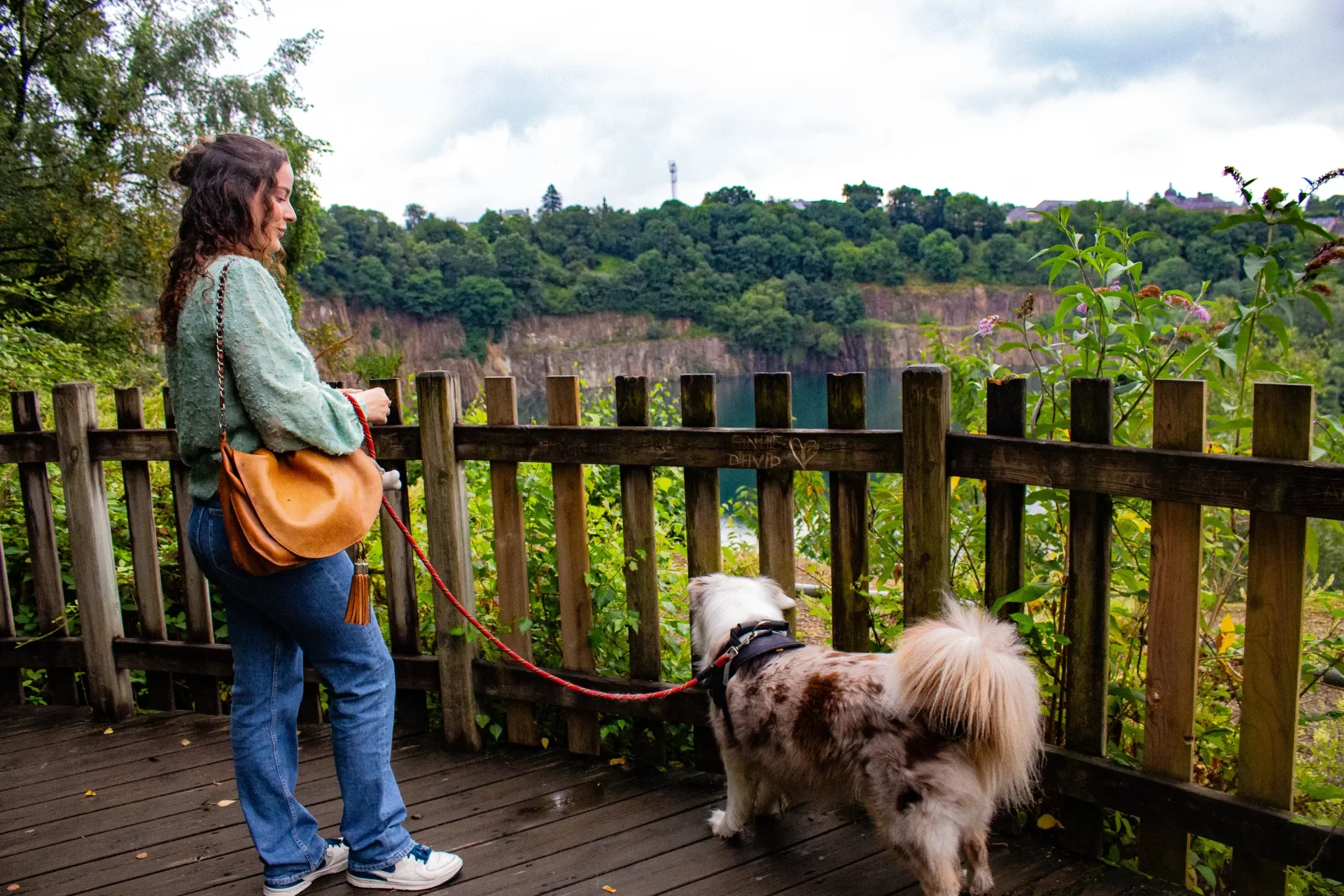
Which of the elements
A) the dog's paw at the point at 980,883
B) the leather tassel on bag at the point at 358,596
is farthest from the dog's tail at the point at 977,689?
the leather tassel on bag at the point at 358,596

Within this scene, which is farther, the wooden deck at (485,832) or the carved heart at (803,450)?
the carved heart at (803,450)

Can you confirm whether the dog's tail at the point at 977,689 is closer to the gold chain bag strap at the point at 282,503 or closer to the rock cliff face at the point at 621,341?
the gold chain bag strap at the point at 282,503

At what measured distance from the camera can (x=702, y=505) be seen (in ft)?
9.59

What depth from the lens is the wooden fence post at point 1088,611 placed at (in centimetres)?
223

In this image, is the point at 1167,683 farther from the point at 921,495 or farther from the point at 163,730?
the point at 163,730

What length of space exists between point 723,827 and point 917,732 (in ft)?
2.77

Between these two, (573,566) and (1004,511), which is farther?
(573,566)

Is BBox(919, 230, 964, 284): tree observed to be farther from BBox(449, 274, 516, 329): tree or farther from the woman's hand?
the woman's hand

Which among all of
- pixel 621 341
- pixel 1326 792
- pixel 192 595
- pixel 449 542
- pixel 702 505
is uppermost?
pixel 621 341

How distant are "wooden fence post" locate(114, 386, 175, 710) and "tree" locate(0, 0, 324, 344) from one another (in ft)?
33.4

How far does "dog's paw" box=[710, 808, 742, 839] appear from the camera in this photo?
8.55 feet

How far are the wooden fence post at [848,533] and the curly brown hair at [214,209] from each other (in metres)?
1.56

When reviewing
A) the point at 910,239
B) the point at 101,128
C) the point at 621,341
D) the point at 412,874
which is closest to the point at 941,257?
the point at 910,239

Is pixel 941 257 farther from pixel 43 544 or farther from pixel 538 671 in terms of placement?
pixel 538 671
